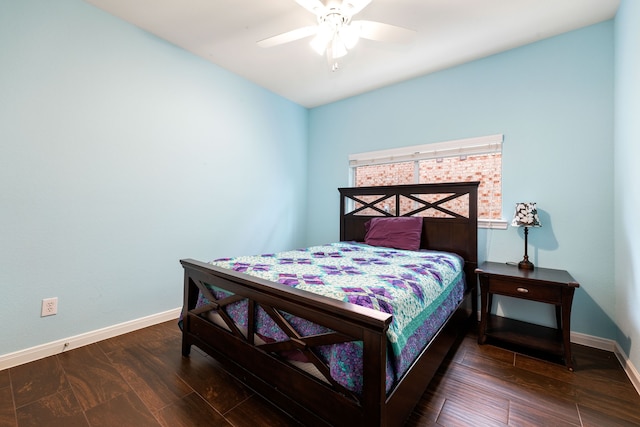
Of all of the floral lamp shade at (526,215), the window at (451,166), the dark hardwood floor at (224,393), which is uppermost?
the window at (451,166)

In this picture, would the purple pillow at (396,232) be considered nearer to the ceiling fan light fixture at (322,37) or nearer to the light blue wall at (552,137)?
the light blue wall at (552,137)

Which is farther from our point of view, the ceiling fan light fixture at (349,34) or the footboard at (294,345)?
the ceiling fan light fixture at (349,34)

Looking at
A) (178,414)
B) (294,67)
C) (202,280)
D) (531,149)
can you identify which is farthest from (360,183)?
(178,414)

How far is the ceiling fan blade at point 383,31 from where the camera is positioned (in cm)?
187

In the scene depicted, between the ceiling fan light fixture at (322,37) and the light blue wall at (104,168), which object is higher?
the ceiling fan light fixture at (322,37)

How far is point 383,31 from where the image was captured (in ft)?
6.38

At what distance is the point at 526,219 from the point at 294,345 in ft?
7.14

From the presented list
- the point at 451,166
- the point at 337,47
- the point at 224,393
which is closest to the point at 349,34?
the point at 337,47

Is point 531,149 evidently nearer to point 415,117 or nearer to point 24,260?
point 415,117

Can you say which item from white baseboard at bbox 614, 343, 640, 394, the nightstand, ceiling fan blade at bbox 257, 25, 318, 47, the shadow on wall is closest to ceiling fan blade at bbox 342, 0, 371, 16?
ceiling fan blade at bbox 257, 25, 318, 47

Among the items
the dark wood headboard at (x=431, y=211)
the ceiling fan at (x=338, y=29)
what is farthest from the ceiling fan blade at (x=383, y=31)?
the dark wood headboard at (x=431, y=211)

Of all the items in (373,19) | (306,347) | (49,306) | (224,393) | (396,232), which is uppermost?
(373,19)

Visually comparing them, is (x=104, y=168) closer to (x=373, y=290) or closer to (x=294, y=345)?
(x=294, y=345)

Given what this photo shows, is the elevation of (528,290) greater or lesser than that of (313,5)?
lesser
